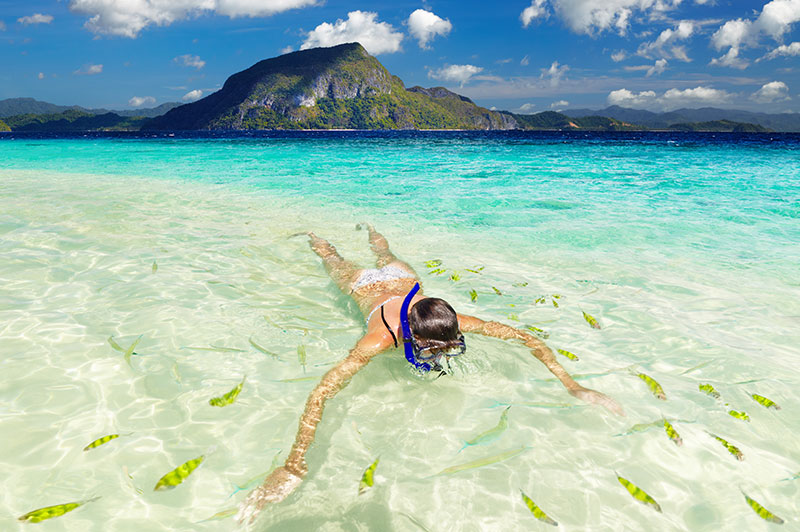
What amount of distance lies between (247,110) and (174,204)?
197m

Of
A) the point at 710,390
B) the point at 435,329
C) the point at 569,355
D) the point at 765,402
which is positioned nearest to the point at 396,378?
the point at 435,329

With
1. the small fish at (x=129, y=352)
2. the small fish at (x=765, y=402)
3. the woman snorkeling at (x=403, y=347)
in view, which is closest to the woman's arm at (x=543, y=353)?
the woman snorkeling at (x=403, y=347)

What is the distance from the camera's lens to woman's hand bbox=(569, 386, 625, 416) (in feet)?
11.7

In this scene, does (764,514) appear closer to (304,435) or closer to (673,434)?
(673,434)

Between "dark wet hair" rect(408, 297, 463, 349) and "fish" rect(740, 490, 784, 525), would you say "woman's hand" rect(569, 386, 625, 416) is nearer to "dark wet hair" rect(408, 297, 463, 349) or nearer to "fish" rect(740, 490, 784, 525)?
"fish" rect(740, 490, 784, 525)

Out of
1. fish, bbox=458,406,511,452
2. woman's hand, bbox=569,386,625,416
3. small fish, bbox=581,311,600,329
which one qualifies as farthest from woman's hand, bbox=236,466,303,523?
small fish, bbox=581,311,600,329

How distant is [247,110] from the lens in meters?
187

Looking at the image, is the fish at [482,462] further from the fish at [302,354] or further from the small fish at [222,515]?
the fish at [302,354]

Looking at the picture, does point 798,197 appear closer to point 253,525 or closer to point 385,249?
point 385,249

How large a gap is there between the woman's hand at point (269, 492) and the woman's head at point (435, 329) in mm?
1350

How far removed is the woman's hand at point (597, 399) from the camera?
3.55 m

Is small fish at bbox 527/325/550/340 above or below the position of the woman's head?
below

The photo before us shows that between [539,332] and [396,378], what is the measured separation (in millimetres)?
1936

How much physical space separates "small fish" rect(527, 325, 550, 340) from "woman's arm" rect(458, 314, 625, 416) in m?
0.34
